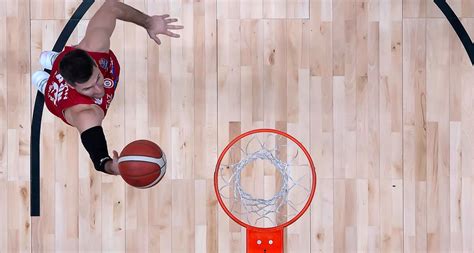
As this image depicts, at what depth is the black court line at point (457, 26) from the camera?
14.0 feet

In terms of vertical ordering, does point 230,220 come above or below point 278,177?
below

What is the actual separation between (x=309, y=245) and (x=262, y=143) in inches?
29.4

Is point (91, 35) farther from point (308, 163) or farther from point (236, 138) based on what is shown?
point (308, 163)

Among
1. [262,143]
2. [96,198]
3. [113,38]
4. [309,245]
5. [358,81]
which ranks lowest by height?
[309,245]

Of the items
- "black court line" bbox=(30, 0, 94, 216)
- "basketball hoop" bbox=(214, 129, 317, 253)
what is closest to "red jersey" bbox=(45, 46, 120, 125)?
"black court line" bbox=(30, 0, 94, 216)

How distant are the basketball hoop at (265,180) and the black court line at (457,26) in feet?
4.32

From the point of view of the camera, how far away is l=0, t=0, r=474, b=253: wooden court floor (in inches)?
168

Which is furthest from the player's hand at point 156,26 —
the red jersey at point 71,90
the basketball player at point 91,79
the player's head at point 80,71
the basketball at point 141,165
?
the basketball at point 141,165

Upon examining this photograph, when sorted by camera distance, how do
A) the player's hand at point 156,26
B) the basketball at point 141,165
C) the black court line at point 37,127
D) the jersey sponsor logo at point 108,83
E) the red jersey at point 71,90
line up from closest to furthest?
the basketball at point 141,165, the red jersey at point 71,90, the jersey sponsor logo at point 108,83, the player's hand at point 156,26, the black court line at point 37,127

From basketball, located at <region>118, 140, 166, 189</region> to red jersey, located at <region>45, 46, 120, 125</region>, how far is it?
0.45 meters

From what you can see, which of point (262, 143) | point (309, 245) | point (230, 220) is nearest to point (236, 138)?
point (262, 143)

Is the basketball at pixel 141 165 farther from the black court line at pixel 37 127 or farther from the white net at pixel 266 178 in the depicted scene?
the black court line at pixel 37 127

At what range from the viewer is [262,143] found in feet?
13.9

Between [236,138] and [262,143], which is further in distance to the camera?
[262,143]
